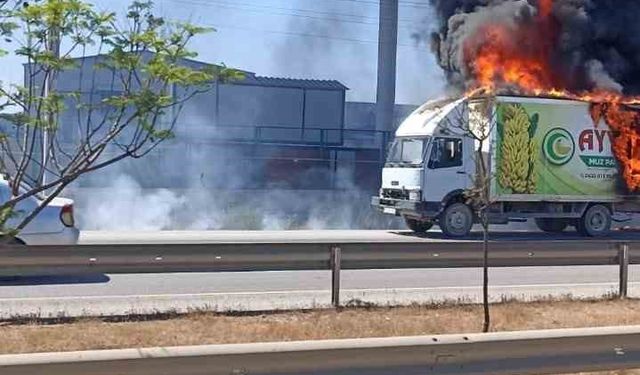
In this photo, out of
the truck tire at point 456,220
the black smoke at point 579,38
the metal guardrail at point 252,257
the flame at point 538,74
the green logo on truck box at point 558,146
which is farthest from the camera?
the black smoke at point 579,38

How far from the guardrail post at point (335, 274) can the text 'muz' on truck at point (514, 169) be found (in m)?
10.2

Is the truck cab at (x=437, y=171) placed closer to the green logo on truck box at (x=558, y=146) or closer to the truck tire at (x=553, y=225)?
the green logo on truck box at (x=558, y=146)

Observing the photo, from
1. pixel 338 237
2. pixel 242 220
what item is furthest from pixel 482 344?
pixel 242 220

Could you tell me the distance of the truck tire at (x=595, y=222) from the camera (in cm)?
2209

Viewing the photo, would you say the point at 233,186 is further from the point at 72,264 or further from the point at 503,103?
the point at 72,264

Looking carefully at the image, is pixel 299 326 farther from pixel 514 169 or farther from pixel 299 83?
pixel 299 83

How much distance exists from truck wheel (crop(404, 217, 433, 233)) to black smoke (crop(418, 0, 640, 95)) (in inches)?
172

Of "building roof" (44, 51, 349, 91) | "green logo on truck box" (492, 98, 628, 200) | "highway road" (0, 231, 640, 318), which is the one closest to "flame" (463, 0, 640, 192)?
"green logo on truck box" (492, 98, 628, 200)

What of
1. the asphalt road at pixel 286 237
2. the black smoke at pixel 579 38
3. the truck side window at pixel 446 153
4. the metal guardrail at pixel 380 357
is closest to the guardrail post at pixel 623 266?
the metal guardrail at pixel 380 357

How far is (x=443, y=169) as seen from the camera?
20.6m

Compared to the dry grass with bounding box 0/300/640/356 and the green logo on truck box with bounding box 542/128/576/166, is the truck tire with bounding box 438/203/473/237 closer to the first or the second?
the green logo on truck box with bounding box 542/128/576/166

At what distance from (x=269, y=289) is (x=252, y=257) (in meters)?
Answer: 1.73

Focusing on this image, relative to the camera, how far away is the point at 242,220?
79.2 ft

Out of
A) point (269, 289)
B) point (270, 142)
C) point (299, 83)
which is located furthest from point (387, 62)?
point (269, 289)
